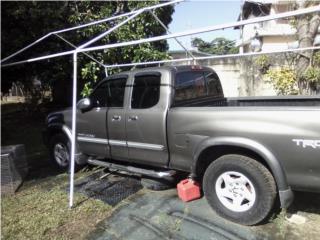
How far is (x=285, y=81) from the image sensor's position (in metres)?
9.30

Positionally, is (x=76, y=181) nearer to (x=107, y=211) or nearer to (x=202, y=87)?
(x=107, y=211)

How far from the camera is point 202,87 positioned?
5777 millimetres

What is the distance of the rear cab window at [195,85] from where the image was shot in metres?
5.26

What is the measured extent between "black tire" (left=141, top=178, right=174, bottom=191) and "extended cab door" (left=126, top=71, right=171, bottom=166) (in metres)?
0.41

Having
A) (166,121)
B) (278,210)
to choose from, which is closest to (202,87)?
(166,121)

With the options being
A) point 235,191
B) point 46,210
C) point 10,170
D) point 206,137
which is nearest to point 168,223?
point 235,191

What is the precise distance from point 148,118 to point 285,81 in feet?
17.6

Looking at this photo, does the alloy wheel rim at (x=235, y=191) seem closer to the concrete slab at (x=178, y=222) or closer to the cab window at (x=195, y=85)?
the concrete slab at (x=178, y=222)

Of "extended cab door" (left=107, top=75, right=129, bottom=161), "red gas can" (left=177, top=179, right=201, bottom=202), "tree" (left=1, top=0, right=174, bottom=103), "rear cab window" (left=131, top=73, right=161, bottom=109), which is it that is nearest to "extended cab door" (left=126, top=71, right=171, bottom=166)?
"rear cab window" (left=131, top=73, right=161, bottom=109)

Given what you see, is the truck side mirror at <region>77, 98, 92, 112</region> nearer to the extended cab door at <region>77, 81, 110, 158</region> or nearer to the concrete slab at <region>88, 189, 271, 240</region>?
the extended cab door at <region>77, 81, 110, 158</region>

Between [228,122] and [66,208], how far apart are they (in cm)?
260

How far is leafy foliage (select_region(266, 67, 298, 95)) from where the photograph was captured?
9250 mm

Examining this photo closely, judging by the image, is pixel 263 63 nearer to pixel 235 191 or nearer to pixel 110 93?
pixel 110 93

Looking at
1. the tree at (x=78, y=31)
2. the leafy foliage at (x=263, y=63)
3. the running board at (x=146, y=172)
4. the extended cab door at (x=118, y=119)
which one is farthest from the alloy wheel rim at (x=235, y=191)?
the leafy foliage at (x=263, y=63)
